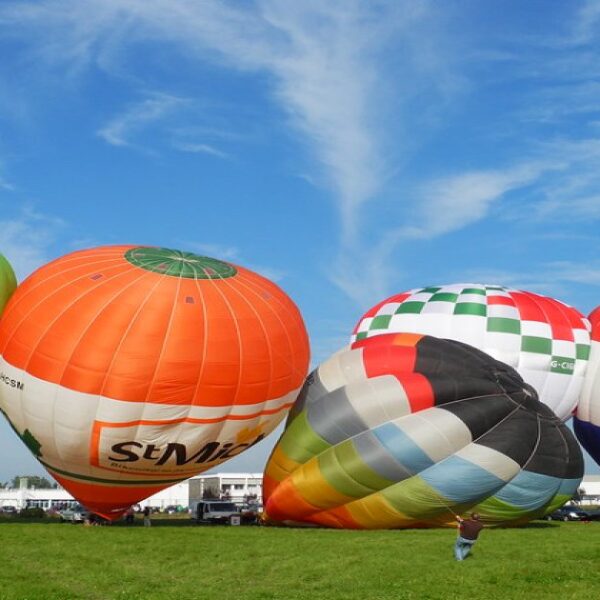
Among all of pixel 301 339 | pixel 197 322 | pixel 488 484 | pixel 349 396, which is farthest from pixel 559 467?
pixel 197 322

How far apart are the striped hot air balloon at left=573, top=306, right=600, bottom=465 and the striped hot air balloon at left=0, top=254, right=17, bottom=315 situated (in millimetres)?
17833

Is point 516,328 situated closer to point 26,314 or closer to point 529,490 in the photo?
point 529,490

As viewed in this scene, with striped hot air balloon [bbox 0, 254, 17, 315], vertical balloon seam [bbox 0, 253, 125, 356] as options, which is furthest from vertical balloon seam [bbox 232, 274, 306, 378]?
striped hot air balloon [bbox 0, 254, 17, 315]

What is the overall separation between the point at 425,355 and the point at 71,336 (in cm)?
870

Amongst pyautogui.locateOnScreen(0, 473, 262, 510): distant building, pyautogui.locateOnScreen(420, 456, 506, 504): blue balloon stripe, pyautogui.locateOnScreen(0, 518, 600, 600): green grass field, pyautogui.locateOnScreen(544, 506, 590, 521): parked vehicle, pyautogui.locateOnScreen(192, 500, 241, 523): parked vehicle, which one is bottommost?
pyautogui.locateOnScreen(0, 518, 600, 600): green grass field

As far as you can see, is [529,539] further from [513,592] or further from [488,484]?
[513,592]

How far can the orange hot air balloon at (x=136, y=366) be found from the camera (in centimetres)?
1823

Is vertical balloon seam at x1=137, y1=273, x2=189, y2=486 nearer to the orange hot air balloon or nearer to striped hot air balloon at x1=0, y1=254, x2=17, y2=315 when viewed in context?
the orange hot air balloon

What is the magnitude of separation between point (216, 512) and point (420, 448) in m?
11.7

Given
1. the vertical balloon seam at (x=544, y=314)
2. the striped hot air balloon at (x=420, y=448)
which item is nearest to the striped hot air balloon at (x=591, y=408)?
the vertical balloon seam at (x=544, y=314)

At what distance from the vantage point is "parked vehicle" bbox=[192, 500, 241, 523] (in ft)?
92.3

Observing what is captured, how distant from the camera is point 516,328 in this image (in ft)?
90.6

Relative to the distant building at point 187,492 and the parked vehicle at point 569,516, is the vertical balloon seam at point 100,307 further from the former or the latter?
the distant building at point 187,492

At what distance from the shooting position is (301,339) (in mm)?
20969
